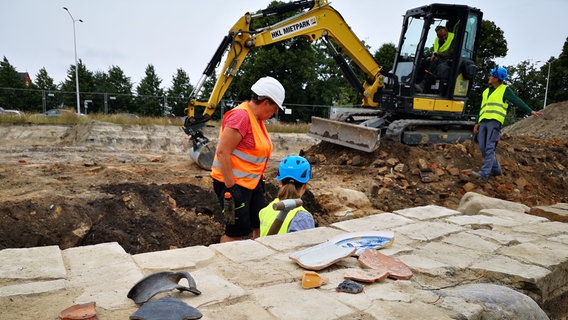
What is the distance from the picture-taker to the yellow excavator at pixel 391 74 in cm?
877

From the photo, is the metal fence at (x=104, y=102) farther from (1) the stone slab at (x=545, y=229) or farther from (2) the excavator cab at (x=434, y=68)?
(1) the stone slab at (x=545, y=229)

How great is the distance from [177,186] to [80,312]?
17.7 feet

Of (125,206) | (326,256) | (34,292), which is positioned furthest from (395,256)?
(125,206)

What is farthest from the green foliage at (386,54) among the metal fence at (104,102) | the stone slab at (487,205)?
the stone slab at (487,205)

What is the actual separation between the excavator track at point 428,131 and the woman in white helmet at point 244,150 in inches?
218

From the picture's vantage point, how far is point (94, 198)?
592cm

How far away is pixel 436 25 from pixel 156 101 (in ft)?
52.7

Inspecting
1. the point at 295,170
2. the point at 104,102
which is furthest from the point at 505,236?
the point at 104,102

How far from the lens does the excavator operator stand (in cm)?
895

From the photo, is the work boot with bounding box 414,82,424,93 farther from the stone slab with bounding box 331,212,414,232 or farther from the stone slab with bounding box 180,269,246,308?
the stone slab with bounding box 180,269,246,308

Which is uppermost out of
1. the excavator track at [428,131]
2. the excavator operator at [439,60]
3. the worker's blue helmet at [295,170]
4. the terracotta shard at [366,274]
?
the excavator operator at [439,60]

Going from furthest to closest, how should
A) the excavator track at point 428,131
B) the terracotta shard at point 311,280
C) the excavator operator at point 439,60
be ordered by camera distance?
the excavator operator at point 439,60, the excavator track at point 428,131, the terracotta shard at point 311,280

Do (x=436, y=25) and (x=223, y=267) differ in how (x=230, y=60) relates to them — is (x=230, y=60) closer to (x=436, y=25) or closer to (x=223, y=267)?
(x=436, y=25)

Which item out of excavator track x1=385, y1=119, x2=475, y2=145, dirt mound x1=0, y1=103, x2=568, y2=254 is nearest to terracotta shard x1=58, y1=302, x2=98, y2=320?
dirt mound x1=0, y1=103, x2=568, y2=254
